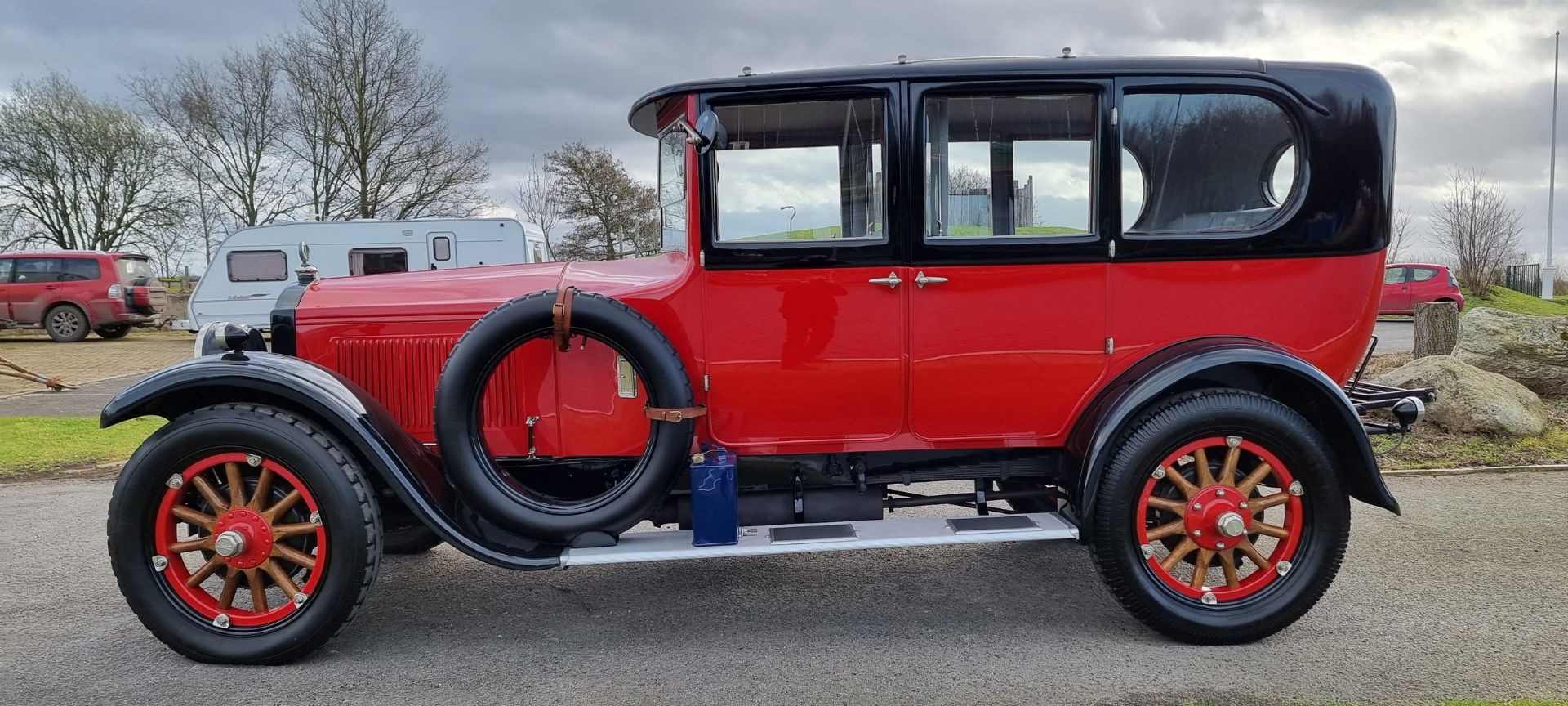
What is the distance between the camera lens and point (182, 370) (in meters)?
3.09

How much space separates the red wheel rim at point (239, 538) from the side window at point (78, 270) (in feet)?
64.5

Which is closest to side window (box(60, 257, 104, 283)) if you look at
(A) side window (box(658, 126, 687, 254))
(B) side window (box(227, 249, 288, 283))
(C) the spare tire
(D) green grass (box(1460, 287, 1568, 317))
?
(B) side window (box(227, 249, 288, 283))

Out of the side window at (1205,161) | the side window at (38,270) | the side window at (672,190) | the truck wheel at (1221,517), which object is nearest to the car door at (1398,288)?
the side window at (1205,161)

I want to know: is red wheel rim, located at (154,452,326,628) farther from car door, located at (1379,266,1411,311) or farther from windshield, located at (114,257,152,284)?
car door, located at (1379,266,1411,311)

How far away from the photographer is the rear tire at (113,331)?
1881 centimetres

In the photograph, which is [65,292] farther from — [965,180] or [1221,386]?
[1221,386]

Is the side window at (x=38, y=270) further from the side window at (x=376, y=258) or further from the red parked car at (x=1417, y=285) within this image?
the red parked car at (x=1417, y=285)

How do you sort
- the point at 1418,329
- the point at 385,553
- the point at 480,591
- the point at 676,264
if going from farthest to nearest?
the point at 1418,329 < the point at 385,553 < the point at 480,591 < the point at 676,264

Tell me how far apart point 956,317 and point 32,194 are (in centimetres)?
3379

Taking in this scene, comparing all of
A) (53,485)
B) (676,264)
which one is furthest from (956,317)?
(53,485)

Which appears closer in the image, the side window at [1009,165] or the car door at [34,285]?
the side window at [1009,165]

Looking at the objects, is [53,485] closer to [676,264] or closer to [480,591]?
[480,591]

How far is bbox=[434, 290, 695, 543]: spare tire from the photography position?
3.12m

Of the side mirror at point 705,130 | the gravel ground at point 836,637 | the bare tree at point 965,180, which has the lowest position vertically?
the gravel ground at point 836,637
